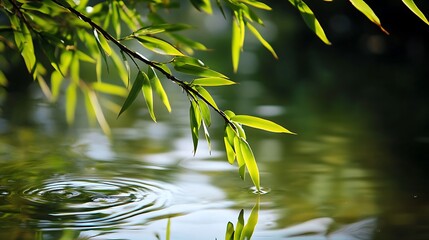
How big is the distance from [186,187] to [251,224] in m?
0.48

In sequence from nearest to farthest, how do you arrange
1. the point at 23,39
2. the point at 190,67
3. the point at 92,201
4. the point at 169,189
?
1. the point at 190,67
2. the point at 23,39
3. the point at 92,201
4. the point at 169,189

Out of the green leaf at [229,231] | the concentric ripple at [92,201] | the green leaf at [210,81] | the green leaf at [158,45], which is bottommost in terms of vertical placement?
the green leaf at [229,231]

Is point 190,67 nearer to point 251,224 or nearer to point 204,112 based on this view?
point 204,112

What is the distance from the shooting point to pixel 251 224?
1996 millimetres

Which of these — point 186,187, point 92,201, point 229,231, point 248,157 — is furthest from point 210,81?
point 186,187

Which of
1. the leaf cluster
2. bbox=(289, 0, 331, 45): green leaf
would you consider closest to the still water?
the leaf cluster

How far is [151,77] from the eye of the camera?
1803mm

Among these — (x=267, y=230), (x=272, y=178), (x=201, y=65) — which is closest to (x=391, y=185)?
(x=272, y=178)

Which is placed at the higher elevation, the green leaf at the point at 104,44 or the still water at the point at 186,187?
the green leaf at the point at 104,44

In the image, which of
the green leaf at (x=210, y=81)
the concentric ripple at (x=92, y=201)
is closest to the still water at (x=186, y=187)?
the concentric ripple at (x=92, y=201)

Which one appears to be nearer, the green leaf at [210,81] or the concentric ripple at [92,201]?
the green leaf at [210,81]

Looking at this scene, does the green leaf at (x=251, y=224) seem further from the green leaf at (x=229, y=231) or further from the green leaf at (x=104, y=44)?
the green leaf at (x=104, y=44)

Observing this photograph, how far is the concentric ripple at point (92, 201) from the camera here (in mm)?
1987

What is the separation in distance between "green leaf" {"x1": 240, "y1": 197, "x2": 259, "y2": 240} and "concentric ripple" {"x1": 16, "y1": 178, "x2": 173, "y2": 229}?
243 mm
